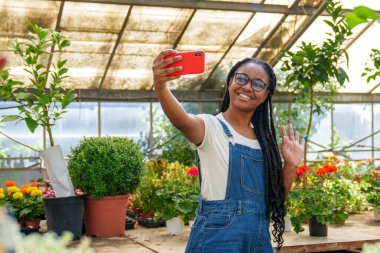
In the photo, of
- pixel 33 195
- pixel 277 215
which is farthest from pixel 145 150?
pixel 277 215

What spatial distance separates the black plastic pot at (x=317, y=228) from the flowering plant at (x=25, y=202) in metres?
1.87

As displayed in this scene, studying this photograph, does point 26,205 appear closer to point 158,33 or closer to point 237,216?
point 237,216

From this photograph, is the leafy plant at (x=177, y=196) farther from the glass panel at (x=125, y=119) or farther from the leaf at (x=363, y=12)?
the glass panel at (x=125, y=119)

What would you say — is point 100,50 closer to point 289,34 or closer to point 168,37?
point 168,37

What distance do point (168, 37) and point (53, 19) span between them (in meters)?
1.63

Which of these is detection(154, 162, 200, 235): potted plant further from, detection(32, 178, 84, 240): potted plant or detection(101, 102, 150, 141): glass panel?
detection(101, 102, 150, 141): glass panel

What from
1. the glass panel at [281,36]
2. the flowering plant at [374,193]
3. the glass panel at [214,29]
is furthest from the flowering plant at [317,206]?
the glass panel at [281,36]

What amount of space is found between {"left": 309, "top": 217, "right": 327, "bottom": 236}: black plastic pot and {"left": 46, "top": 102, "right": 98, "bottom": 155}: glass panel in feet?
18.0

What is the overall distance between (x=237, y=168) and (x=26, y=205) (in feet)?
8.58

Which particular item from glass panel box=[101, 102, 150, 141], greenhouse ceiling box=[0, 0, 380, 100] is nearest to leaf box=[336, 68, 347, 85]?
greenhouse ceiling box=[0, 0, 380, 100]

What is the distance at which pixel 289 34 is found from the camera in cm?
866

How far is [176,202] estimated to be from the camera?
4.08 metres

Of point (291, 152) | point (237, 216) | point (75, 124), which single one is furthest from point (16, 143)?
point (237, 216)

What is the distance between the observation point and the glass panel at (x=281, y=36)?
846cm
